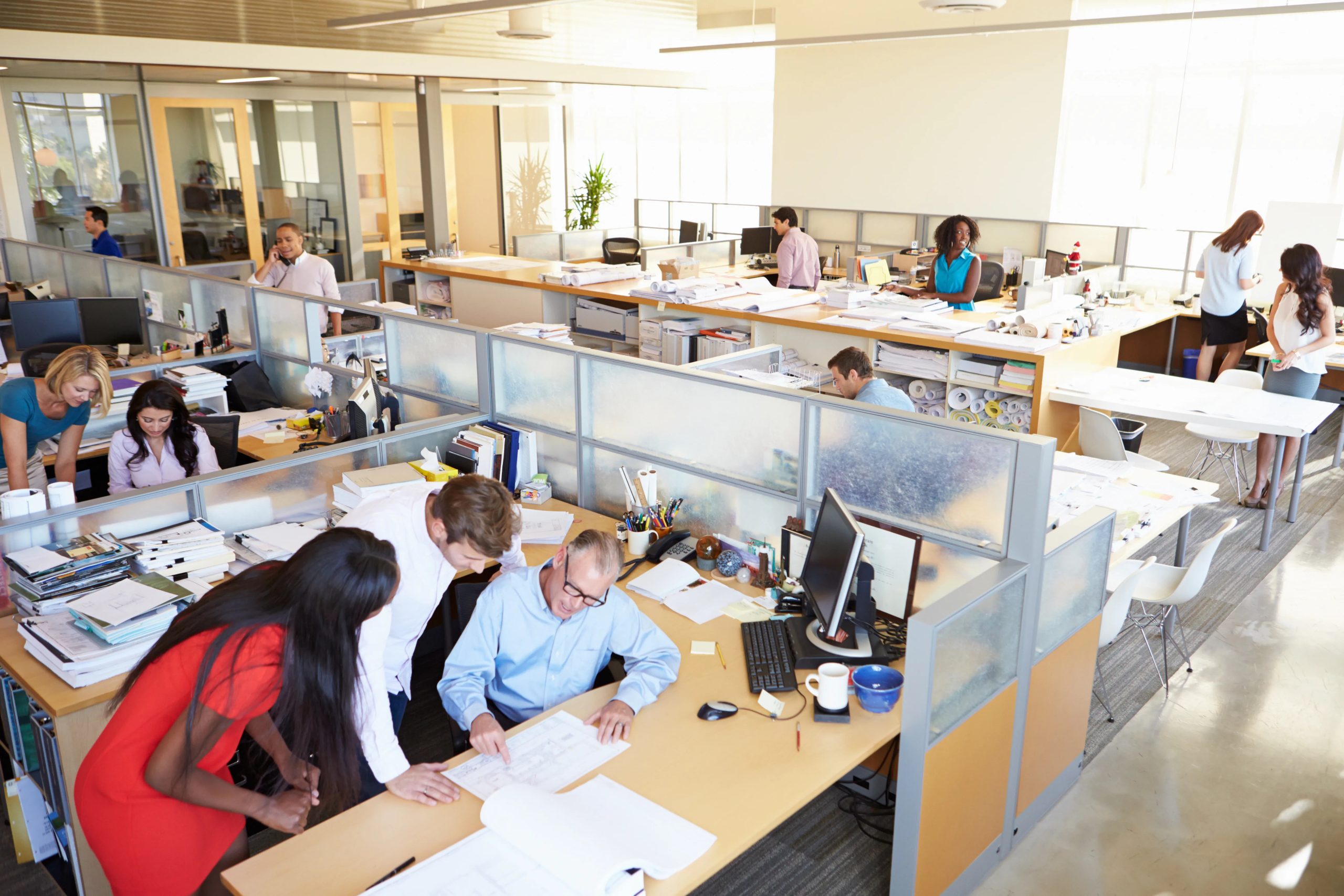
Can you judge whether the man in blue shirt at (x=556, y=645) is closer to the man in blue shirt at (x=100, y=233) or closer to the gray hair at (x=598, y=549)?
the gray hair at (x=598, y=549)

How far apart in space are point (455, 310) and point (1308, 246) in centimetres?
612

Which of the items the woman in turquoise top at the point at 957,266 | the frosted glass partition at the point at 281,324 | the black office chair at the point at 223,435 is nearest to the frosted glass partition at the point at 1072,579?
the black office chair at the point at 223,435

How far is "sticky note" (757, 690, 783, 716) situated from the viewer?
2.49 metres

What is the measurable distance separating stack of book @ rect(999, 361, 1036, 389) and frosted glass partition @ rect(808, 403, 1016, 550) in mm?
2922

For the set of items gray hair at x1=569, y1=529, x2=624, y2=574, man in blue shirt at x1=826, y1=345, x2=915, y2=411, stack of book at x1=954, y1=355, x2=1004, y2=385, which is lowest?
stack of book at x1=954, y1=355, x2=1004, y2=385

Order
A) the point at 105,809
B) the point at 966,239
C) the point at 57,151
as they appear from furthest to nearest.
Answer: the point at 57,151 → the point at 966,239 → the point at 105,809

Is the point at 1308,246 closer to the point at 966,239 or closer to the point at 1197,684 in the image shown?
the point at 966,239

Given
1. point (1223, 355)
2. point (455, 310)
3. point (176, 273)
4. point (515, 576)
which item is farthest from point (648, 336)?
point (1223, 355)

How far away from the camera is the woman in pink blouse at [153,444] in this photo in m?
3.85

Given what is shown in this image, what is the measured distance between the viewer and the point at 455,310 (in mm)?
8305

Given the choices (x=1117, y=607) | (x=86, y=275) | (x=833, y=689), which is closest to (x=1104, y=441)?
(x=1117, y=607)

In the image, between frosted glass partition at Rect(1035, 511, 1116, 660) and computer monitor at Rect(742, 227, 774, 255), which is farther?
computer monitor at Rect(742, 227, 774, 255)

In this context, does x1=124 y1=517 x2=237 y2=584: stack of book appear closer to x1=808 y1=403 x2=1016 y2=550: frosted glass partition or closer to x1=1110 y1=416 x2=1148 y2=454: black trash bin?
x1=808 y1=403 x2=1016 y2=550: frosted glass partition

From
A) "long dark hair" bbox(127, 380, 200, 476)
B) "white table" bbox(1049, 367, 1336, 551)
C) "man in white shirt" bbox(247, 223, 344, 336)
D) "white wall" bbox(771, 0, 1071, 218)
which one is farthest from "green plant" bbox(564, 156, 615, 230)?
"long dark hair" bbox(127, 380, 200, 476)
